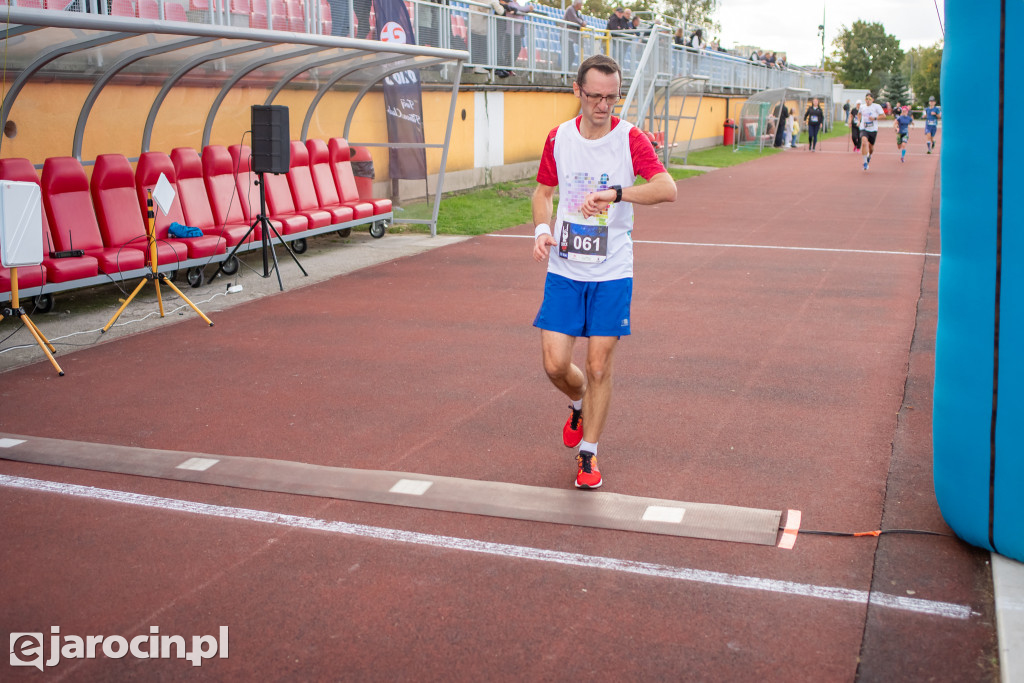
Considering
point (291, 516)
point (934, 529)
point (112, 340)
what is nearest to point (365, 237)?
point (112, 340)

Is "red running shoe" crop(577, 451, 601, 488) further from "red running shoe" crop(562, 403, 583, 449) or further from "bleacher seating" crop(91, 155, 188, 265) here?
"bleacher seating" crop(91, 155, 188, 265)

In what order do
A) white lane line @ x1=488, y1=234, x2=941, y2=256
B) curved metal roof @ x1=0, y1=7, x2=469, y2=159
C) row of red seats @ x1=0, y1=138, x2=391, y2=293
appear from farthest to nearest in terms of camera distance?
white lane line @ x1=488, y1=234, x2=941, y2=256 → row of red seats @ x1=0, y1=138, x2=391, y2=293 → curved metal roof @ x1=0, y1=7, x2=469, y2=159

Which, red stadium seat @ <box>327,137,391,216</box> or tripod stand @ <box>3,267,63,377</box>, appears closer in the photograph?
tripod stand @ <box>3,267,63,377</box>

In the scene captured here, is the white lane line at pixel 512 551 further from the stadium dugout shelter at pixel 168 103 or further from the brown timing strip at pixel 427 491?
the stadium dugout shelter at pixel 168 103

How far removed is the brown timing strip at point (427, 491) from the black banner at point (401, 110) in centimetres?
1153

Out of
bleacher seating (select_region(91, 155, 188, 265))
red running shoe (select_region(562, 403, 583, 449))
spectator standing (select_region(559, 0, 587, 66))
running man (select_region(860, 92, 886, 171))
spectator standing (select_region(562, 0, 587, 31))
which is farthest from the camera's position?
running man (select_region(860, 92, 886, 171))

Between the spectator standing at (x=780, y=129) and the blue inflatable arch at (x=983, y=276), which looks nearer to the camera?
the blue inflatable arch at (x=983, y=276)

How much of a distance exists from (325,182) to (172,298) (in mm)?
4345

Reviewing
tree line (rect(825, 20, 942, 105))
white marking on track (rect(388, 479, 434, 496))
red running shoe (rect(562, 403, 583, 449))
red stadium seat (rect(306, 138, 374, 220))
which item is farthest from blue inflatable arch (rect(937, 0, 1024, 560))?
tree line (rect(825, 20, 942, 105))

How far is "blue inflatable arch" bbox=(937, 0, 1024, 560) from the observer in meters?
4.00

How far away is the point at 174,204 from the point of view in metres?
11.5

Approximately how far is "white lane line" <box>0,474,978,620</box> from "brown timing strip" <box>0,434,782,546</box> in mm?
294

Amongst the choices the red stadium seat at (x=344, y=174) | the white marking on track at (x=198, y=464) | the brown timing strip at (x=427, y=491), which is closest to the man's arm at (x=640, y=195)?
the brown timing strip at (x=427, y=491)

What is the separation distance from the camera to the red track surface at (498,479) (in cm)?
367
